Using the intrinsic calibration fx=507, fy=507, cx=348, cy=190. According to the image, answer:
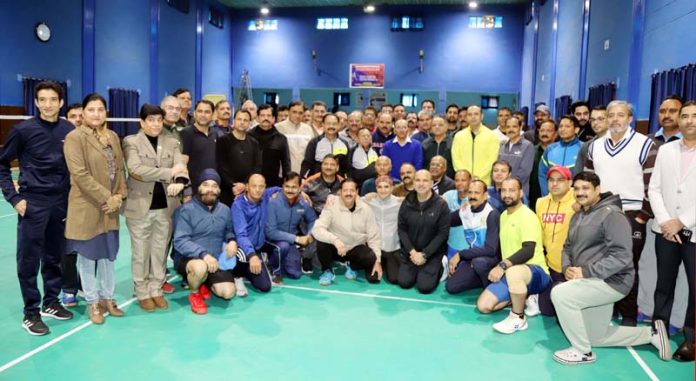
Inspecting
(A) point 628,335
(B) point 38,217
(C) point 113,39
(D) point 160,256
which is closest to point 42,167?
(B) point 38,217

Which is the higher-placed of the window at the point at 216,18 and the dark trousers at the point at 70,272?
the window at the point at 216,18

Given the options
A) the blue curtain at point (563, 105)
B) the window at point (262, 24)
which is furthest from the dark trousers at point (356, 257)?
the window at point (262, 24)

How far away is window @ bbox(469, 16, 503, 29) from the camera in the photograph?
2345 cm

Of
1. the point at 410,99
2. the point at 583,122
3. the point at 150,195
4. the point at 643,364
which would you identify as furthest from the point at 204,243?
the point at 410,99

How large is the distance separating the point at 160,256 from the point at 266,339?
1.47m

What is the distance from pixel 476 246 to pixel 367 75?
786 inches

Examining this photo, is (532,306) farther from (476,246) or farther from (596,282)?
(596,282)

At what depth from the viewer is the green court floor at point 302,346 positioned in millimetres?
3733

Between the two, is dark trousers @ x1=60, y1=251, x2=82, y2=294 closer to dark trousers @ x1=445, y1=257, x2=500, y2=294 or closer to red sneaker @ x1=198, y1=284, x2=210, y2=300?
red sneaker @ x1=198, y1=284, x2=210, y2=300

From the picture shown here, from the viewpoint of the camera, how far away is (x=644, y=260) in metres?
4.77

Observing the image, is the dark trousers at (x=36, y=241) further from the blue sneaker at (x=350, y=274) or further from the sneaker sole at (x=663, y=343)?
the sneaker sole at (x=663, y=343)

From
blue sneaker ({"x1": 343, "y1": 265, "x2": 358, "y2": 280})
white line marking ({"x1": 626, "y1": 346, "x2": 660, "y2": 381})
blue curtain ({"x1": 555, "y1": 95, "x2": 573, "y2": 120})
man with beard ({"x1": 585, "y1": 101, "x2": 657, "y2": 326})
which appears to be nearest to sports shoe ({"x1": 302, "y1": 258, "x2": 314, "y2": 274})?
blue sneaker ({"x1": 343, "y1": 265, "x2": 358, "y2": 280})

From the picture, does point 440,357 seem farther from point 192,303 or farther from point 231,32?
point 231,32

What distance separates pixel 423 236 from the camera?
5.91m
